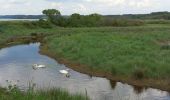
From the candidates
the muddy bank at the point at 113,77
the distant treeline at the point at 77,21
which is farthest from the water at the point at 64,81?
the distant treeline at the point at 77,21

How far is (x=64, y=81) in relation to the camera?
32719 mm

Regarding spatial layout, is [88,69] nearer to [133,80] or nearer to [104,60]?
[104,60]

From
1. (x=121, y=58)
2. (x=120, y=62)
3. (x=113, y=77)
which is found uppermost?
(x=121, y=58)

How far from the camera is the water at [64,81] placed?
90.1 ft

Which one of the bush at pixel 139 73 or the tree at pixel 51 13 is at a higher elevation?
the tree at pixel 51 13

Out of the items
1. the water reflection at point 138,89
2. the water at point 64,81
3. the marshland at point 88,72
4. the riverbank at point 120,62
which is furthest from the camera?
the riverbank at point 120,62

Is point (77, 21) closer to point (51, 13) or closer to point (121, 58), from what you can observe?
point (51, 13)

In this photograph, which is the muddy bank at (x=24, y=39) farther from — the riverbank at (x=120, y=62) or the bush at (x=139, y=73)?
the bush at (x=139, y=73)

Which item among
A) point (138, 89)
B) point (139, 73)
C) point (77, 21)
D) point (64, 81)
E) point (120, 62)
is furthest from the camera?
point (77, 21)

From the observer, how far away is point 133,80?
31.6 meters

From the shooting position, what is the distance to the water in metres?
27.5

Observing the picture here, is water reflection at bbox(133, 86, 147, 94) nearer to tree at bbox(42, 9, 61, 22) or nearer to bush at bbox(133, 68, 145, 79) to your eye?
bush at bbox(133, 68, 145, 79)

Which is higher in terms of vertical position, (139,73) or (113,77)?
(139,73)

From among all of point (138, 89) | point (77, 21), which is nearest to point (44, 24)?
point (77, 21)
